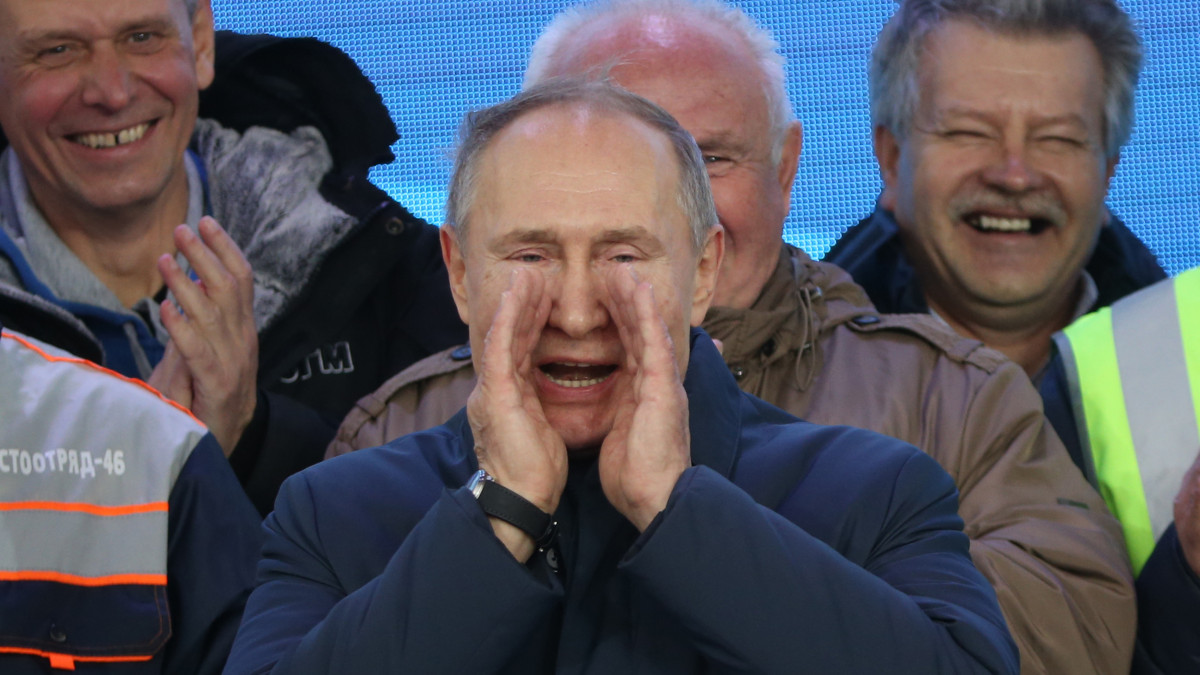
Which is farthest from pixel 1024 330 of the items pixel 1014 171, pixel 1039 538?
pixel 1039 538

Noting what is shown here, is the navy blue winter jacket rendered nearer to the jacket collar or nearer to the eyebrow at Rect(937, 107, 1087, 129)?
the jacket collar

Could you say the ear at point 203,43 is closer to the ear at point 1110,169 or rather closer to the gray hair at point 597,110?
the gray hair at point 597,110

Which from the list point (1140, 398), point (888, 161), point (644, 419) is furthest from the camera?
point (888, 161)

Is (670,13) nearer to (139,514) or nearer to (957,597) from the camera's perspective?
(139,514)

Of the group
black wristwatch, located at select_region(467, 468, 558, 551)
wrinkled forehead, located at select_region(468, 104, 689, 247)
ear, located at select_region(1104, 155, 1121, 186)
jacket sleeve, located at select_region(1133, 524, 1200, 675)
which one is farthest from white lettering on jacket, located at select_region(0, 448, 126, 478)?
ear, located at select_region(1104, 155, 1121, 186)

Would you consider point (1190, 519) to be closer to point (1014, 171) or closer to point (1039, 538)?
point (1039, 538)

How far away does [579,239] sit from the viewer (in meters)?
1.90

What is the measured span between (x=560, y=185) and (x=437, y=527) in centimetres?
44

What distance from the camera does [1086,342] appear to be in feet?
9.14

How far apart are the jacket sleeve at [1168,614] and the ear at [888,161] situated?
1149 millimetres

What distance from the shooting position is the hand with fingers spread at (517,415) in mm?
1775

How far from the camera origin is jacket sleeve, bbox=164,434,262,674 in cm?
237

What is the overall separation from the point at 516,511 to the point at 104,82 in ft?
5.78

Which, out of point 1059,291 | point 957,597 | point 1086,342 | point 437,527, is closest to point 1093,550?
point 1086,342
